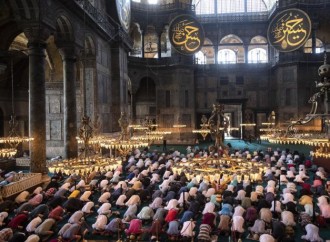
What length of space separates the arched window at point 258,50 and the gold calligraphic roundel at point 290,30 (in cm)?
1671

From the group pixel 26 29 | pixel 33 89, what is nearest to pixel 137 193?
pixel 33 89

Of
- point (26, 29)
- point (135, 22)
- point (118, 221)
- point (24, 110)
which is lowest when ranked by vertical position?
point (118, 221)

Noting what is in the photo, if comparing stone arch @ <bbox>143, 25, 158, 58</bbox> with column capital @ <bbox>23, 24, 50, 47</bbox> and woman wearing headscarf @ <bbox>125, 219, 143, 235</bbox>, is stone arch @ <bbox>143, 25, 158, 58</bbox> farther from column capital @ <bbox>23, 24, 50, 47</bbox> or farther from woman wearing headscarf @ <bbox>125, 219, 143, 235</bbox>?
woman wearing headscarf @ <bbox>125, 219, 143, 235</bbox>

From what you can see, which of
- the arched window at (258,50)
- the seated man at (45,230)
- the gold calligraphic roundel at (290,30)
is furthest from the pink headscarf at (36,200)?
the arched window at (258,50)

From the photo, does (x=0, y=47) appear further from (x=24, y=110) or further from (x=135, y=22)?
(x=135, y=22)

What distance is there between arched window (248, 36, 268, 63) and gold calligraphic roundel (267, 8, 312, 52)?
54.8ft

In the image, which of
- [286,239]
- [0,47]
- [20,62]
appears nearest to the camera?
[286,239]

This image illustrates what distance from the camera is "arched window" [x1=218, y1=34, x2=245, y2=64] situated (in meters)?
29.0

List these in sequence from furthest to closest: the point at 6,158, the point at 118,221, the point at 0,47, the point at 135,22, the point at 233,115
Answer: the point at 233,115
the point at 135,22
the point at 6,158
the point at 0,47
the point at 118,221

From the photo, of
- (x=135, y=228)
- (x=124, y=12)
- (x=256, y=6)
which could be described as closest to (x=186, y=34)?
(x=135, y=228)

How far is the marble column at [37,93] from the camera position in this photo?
33.3 ft

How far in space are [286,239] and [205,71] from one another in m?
21.9

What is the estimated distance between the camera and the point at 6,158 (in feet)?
49.2

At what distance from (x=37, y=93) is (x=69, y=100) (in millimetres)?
2996
